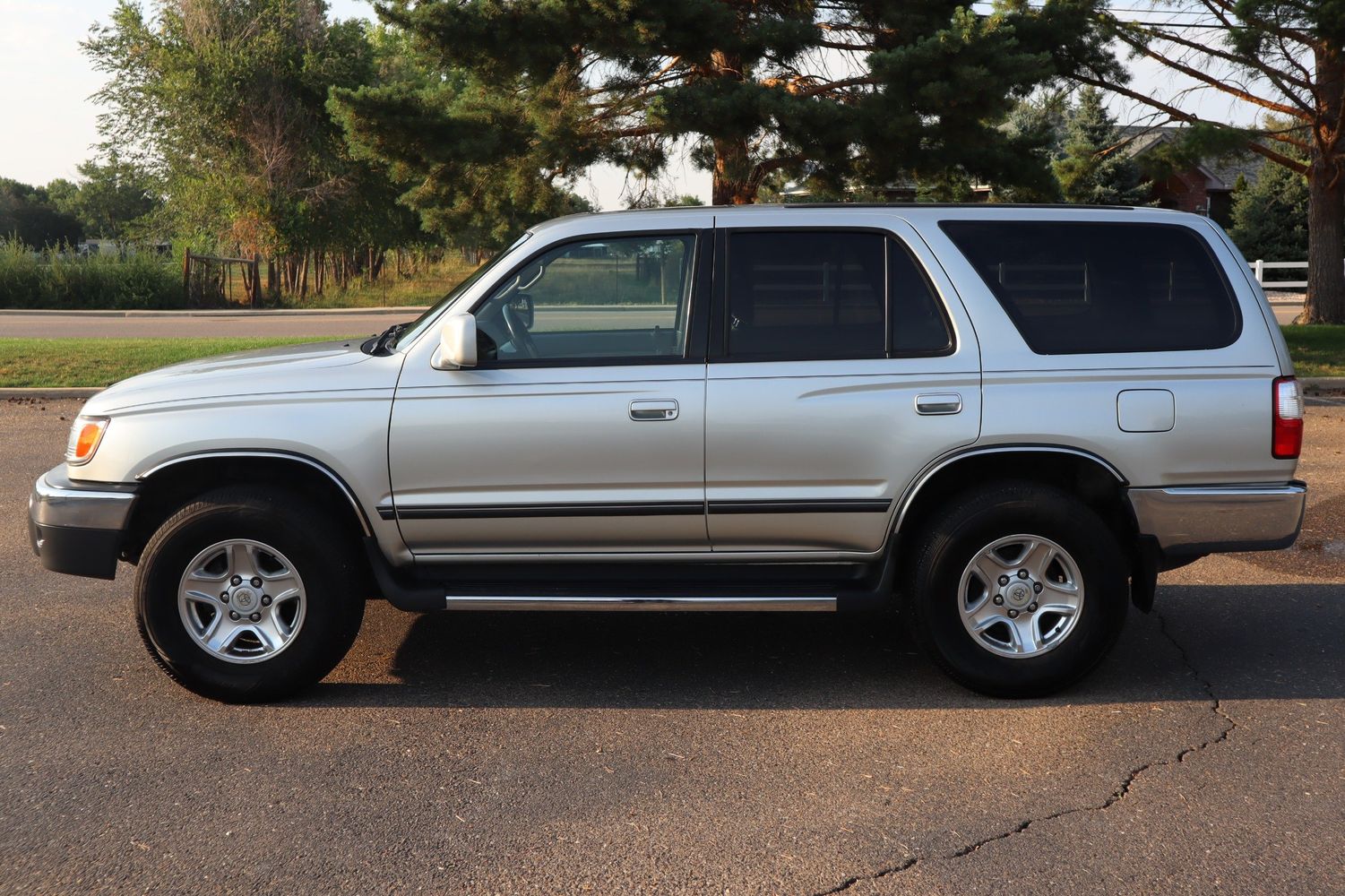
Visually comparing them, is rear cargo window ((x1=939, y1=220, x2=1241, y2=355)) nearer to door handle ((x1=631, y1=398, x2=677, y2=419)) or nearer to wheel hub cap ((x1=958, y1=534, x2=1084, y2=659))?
wheel hub cap ((x1=958, y1=534, x2=1084, y2=659))

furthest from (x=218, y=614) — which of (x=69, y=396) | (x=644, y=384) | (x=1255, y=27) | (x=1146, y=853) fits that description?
(x=1255, y=27)

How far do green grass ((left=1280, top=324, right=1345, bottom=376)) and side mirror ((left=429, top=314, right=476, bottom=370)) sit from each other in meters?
13.1

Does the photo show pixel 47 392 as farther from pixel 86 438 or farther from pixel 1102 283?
pixel 1102 283

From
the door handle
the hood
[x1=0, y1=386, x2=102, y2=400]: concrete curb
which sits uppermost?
the hood

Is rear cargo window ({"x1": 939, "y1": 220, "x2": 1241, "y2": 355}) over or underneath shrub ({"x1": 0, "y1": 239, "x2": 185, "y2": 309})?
underneath

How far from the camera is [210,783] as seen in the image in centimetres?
408

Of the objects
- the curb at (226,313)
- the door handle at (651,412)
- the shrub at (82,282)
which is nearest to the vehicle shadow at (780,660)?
the door handle at (651,412)

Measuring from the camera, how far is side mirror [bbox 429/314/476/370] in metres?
4.70

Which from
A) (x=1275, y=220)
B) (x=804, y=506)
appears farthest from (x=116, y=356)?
(x=1275, y=220)

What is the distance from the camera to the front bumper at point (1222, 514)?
4.80 metres

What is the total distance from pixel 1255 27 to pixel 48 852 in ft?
58.0

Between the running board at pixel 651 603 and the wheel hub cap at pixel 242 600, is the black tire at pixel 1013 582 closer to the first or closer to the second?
the running board at pixel 651 603

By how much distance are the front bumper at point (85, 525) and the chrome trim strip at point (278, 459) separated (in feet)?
0.47

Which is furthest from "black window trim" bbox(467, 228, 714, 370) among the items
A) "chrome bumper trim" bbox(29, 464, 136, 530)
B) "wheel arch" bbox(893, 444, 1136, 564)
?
"chrome bumper trim" bbox(29, 464, 136, 530)
